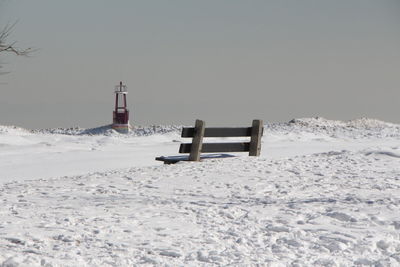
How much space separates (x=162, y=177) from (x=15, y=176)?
193 inches

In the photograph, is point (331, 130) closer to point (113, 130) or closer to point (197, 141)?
point (113, 130)

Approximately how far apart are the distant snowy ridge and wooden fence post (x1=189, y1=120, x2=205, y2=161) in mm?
14538

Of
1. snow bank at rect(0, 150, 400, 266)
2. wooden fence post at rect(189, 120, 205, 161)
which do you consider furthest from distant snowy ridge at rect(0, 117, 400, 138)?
snow bank at rect(0, 150, 400, 266)

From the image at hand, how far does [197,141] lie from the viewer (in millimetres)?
14398

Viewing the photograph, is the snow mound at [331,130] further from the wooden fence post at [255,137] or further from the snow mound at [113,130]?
the wooden fence post at [255,137]

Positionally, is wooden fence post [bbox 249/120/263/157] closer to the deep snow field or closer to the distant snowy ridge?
the deep snow field

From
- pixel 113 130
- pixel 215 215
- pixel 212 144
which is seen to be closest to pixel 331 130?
pixel 113 130

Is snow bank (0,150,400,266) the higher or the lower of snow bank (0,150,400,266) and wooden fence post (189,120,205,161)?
the lower

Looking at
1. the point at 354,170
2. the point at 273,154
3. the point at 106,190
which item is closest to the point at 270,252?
the point at 106,190

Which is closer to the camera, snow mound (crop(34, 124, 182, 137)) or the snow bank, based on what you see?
the snow bank

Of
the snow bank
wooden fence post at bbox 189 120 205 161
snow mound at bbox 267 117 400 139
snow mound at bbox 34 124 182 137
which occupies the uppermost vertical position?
snow mound at bbox 267 117 400 139

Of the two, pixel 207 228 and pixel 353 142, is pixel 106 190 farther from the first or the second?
pixel 353 142

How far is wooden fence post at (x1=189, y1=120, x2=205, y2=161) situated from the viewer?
47.1 feet

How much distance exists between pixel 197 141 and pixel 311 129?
705 inches
